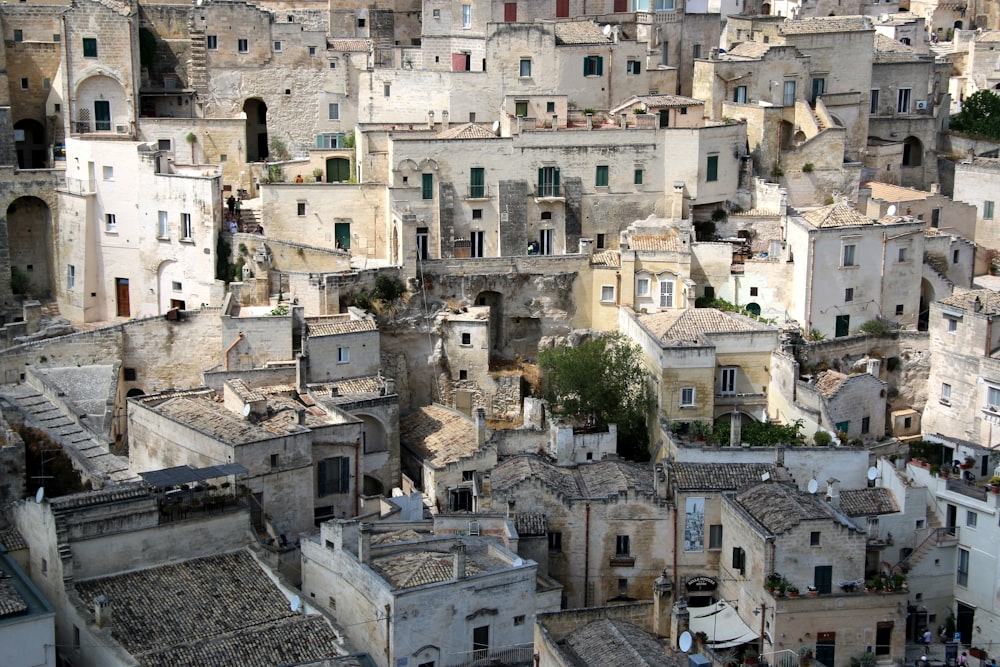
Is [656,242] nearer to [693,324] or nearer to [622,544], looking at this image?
[693,324]

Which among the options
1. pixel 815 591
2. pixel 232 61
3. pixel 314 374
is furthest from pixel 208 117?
pixel 815 591

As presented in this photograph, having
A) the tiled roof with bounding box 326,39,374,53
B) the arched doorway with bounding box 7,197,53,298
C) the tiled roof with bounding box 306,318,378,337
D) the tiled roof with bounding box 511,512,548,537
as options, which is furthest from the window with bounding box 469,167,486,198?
the tiled roof with bounding box 511,512,548,537

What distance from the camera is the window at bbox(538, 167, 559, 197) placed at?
6056cm

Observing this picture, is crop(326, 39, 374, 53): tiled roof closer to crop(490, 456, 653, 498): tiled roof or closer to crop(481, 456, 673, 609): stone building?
crop(490, 456, 653, 498): tiled roof

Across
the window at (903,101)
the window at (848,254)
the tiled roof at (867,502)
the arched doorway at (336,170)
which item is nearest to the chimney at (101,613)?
the tiled roof at (867,502)

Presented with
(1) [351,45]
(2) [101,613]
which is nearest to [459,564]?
(2) [101,613]

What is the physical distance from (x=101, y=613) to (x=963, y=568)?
2174 centimetres

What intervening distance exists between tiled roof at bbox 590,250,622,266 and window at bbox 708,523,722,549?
14.3 metres

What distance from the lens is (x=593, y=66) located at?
63.4 metres

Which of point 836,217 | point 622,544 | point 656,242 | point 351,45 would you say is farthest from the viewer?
point 351,45

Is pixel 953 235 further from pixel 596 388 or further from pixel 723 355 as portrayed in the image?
pixel 596 388

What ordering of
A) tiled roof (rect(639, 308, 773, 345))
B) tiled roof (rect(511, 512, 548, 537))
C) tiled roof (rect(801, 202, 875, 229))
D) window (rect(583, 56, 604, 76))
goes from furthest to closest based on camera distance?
window (rect(583, 56, 604, 76)) < tiled roof (rect(801, 202, 875, 229)) < tiled roof (rect(639, 308, 773, 345)) < tiled roof (rect(511, 512, 548, 537))

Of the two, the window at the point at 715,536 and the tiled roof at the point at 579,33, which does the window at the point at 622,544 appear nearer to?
the window at the point at 715,536

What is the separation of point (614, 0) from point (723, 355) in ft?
63.6
